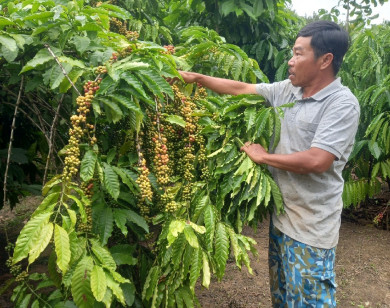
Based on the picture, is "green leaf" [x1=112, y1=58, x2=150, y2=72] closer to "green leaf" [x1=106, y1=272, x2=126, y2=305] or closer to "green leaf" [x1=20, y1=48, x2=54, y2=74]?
"green leaf" [x1=20, y1=48, x2=54, y2=74]

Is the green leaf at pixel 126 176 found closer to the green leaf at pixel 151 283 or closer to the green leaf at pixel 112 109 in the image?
the green leaf at pixel 112 109

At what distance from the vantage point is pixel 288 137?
6.06ft

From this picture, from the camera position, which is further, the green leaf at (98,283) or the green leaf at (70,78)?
the green leaf at (70,78)

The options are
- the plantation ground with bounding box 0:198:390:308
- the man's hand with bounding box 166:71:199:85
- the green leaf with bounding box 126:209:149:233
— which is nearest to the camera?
the green leaf with bounding box 126:209:149:233

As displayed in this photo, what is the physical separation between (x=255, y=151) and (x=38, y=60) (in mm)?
969

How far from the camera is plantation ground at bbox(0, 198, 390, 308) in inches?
120

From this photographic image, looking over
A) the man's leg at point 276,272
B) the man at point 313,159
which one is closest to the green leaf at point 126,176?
the man at point 313,159

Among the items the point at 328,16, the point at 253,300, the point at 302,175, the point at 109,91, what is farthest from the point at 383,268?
the point at 109,91

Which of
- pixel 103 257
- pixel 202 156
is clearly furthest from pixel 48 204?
pixel 202 156

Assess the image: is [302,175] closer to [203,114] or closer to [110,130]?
[203,114]

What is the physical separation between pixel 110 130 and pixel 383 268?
9.82ft

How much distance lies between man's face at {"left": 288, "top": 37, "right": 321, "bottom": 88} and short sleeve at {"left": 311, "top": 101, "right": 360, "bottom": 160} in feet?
0.63

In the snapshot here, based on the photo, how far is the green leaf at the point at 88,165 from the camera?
53.7 inches

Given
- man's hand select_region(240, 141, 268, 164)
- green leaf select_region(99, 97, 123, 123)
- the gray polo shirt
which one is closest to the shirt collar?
the gray polo shirt
